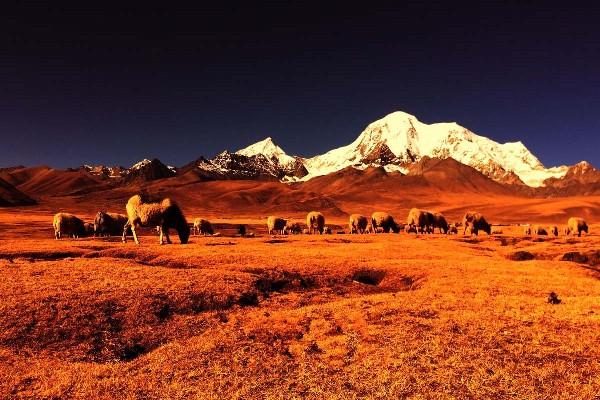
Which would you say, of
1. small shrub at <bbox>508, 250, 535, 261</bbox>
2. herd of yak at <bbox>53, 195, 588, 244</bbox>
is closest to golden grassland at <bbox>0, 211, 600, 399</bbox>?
herd of yak at <bbox>53, 195, 588, 244</bbox>

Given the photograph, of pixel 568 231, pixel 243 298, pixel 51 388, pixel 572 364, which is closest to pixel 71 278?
pixel 243 298

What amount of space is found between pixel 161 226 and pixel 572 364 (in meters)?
35.0

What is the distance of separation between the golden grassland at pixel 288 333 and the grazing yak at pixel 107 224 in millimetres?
42826

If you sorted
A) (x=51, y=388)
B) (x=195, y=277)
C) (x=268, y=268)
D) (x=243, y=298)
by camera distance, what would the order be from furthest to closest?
(x=268, y=268), (x=195, y=277), (x=243, y=298), (x=51, y=388)

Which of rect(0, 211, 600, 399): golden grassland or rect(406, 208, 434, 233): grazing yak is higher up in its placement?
rect(406, 208, 434, 233): grazing yak

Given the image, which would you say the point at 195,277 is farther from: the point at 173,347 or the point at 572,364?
the point at 572,364

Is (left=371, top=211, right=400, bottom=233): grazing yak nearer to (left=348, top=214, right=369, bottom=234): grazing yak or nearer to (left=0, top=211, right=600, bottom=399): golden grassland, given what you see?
(left=348, top=214, right=369, bottom=234): grazing yak

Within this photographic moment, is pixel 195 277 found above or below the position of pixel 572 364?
above

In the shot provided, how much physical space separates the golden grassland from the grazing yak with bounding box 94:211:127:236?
42.8 m

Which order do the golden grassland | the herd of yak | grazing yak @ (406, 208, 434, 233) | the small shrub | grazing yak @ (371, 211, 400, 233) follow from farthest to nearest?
grazing yak @ (406, 208, 434, 233), grazing yak @ (371, 211, 400, 233), the small shrub, the herd of yak, the golden grassland

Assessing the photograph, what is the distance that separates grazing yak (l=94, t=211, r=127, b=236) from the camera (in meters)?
70.4

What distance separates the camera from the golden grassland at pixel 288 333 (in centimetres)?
1288

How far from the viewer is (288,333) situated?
17781 mm

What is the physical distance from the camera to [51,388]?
1263 centimetres
